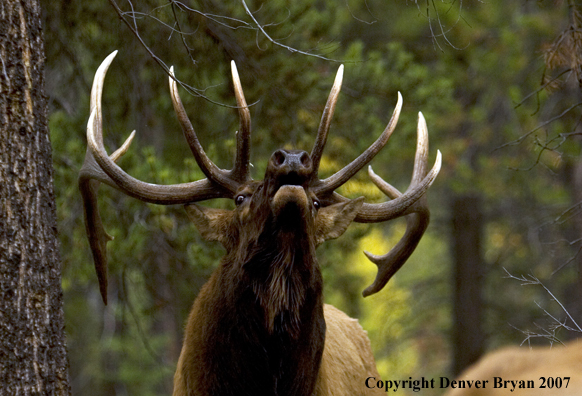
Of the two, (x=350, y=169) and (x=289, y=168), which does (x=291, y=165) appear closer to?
(x=289, y=168)

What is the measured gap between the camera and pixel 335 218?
4477 mm

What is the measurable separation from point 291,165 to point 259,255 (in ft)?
1.85

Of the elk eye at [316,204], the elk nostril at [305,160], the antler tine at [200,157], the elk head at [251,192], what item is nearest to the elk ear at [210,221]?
the elk head at [251,192]

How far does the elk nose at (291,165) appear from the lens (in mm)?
3771

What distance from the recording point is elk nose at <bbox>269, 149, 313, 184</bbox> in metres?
3.77

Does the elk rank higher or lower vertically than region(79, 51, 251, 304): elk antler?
lower

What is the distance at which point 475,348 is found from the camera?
44.1ft

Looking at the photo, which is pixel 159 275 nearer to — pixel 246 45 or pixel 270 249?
pixel 246 45

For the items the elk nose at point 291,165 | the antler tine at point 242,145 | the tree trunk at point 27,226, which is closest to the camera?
the elk nose at point 291,165

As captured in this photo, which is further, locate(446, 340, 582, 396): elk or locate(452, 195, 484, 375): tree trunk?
locate(452, 195, 484, 375): tree trunk

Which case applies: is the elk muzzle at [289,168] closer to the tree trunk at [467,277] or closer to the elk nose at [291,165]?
the elk nose at [291,165]

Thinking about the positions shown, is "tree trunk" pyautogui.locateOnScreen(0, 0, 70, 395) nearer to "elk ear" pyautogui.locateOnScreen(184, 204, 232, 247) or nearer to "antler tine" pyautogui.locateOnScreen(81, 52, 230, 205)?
"antler tine" pyautogui.locateOnScreen(81, 52, 230, 205)

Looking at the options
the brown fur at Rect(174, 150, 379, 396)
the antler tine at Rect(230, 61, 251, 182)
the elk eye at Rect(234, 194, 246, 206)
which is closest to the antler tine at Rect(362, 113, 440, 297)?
the brown fur at Rect(174, 150, 379, 396)

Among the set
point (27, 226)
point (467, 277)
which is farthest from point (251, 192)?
point (467, 277)
